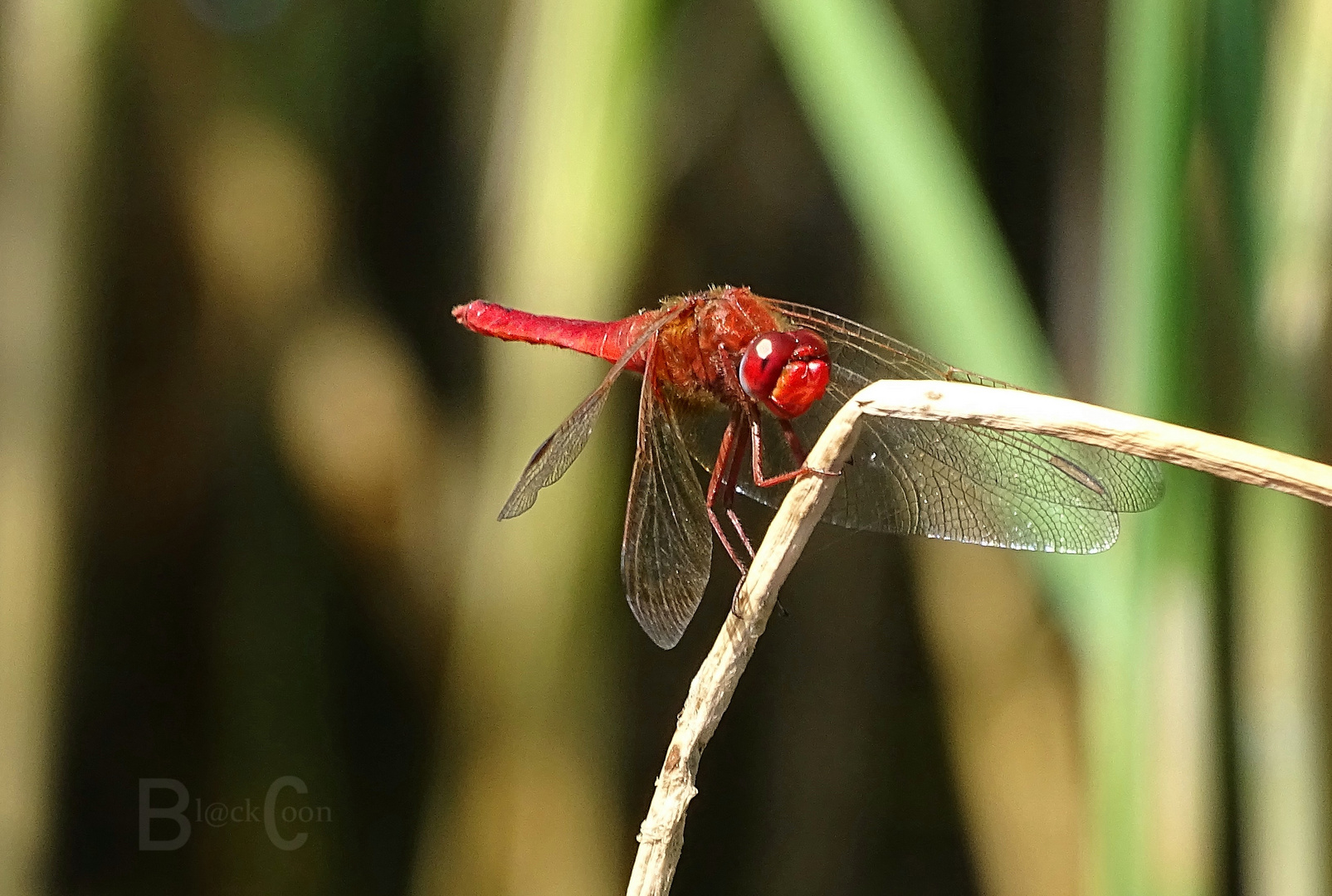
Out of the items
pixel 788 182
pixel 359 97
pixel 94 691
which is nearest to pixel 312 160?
pixel 359 97

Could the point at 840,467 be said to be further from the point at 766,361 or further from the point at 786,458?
the point at 786,458

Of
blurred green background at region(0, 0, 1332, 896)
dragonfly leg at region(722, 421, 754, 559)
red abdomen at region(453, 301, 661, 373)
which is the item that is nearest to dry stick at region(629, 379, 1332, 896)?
blurred green background at region(0, 0, 1332, 896)

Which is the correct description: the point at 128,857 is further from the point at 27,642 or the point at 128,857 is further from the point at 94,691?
the point at 27,642

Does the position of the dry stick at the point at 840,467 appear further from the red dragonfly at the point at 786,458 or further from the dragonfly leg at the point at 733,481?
the dragonfly leg at the point at 733,481

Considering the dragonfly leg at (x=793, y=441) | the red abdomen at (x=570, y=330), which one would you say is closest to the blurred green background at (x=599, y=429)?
the red abdomen at (x=570, y=330)

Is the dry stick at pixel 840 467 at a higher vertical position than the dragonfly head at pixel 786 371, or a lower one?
lower

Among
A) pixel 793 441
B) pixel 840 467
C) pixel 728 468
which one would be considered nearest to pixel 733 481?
pixel 728 468

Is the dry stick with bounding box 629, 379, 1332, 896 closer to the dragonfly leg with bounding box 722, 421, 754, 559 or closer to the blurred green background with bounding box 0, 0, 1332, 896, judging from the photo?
the blurred green background with bounding box 0, 0, 1332, 896
